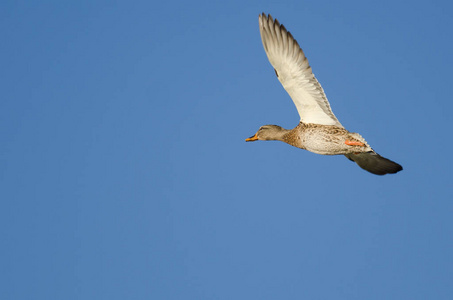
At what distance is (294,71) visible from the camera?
511 inches

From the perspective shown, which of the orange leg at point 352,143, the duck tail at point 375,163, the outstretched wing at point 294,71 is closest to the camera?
Answer: the outstretched wing at point 294,71

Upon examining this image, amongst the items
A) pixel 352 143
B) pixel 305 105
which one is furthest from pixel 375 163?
pixel 305 105

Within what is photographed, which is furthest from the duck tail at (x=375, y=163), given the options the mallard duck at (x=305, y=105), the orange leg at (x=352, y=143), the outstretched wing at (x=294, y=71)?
the outstretched wing at (x=294, y=71)

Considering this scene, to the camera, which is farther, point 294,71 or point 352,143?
Result: point 352,143

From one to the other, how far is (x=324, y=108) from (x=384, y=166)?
2939 mm

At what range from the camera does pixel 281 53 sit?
1279cm

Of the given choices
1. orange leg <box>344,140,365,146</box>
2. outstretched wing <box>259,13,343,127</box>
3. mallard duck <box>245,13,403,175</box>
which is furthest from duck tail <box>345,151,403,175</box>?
outstretched wing <box>259,13,343,127</box>

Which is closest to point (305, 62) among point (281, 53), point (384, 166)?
point (281, 53)

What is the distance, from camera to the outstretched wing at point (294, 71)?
12.7 m

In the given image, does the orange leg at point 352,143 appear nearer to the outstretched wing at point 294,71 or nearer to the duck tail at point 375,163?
the outstretched wing at point 294,71

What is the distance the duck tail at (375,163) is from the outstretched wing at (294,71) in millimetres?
1918

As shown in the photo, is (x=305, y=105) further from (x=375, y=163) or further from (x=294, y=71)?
(x=375, y=163)

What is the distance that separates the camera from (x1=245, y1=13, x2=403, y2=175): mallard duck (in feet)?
41.8

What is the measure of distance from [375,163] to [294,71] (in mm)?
4174
